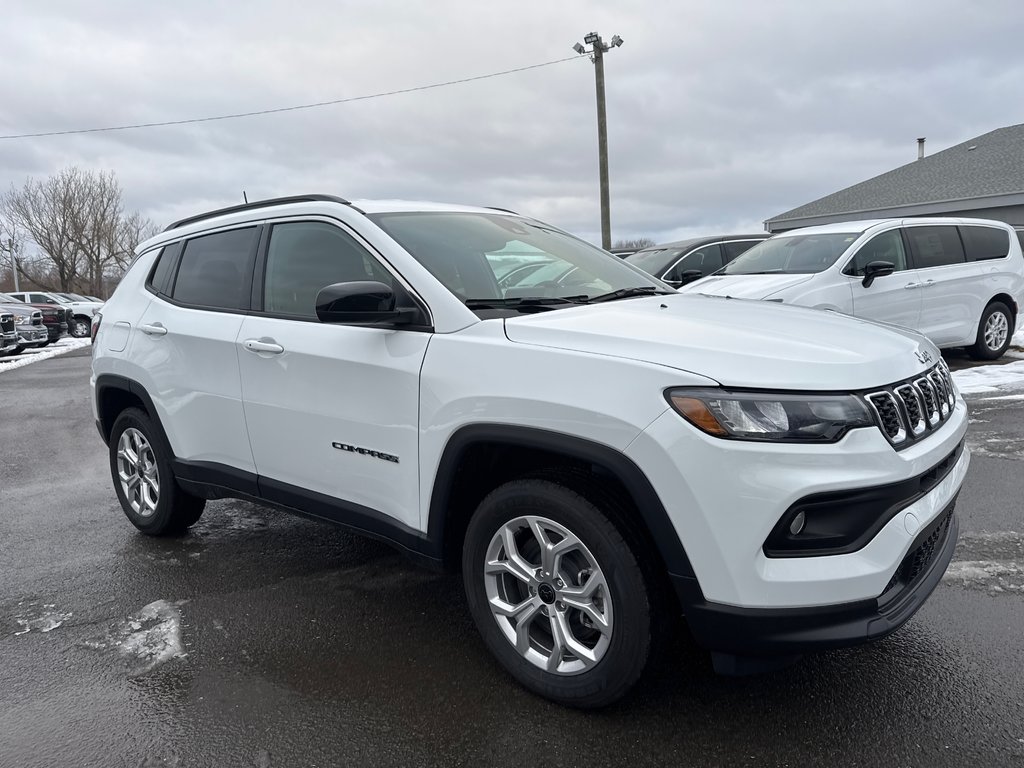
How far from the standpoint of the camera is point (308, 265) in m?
3.47

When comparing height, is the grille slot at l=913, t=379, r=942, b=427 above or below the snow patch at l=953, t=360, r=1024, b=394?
above

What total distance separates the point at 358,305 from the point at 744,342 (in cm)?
137

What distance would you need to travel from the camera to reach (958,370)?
9.22 meters

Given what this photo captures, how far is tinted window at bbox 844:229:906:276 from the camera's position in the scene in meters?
8.59

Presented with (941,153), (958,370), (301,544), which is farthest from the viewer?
(941,153)

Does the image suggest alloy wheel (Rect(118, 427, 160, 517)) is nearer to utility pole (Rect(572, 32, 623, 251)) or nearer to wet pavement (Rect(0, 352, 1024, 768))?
wet pavement (Rect(0, 352, 1024, 768))

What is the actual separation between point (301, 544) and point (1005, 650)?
342 centimetres

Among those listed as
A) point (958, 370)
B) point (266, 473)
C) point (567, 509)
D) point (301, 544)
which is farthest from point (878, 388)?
point (958, 370)

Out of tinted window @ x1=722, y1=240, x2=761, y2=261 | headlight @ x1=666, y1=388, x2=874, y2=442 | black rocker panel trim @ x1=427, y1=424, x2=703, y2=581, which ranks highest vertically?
tinted window @ x1=722, y1=240, x2=761, y2=261

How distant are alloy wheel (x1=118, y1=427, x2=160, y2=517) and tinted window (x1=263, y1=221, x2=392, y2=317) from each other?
4.71ft

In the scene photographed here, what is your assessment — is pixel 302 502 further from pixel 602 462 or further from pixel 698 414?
pixel 698 414

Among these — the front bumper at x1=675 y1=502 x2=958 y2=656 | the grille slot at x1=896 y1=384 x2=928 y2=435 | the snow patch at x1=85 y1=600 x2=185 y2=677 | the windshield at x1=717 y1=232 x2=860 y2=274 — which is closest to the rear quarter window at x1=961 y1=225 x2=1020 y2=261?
the windshield at x1=717 y1=232 x2=860 y2=274

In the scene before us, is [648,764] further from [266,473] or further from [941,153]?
[941,153]

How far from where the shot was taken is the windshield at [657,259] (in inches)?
450
